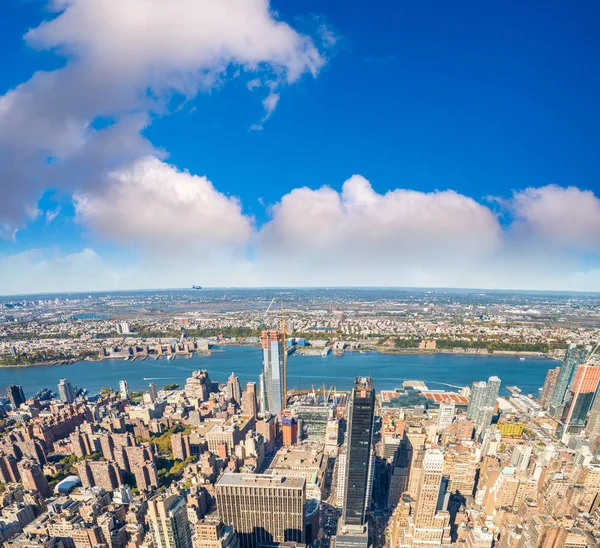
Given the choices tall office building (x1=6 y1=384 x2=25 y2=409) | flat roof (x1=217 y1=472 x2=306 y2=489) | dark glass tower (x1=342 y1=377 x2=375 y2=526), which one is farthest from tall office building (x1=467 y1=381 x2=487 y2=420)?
tall office building (x1=6 y1=384 x2=25 y2=409)

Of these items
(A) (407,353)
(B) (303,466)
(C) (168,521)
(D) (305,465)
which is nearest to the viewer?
(C) (168,521)

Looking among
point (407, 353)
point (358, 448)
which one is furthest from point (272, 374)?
point (407, 353)

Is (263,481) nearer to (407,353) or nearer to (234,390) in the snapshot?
(234,390)

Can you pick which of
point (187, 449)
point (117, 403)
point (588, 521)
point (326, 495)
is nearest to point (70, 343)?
point (117, 403)

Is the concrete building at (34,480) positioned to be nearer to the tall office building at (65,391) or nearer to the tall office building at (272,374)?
the tall office building at (65,391)

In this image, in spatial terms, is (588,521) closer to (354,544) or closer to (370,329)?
(354,544)
